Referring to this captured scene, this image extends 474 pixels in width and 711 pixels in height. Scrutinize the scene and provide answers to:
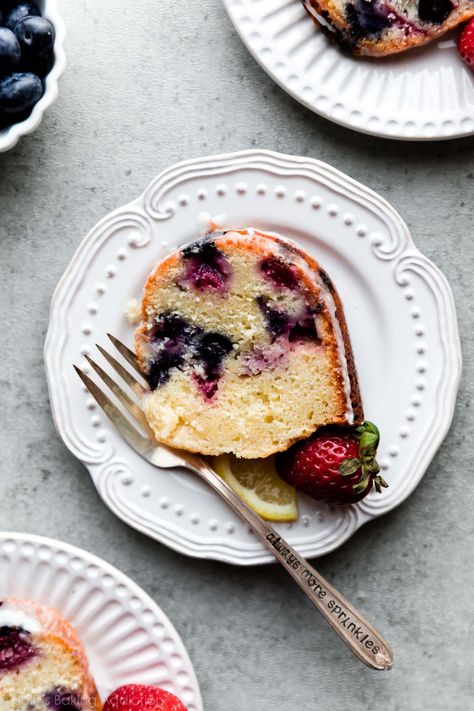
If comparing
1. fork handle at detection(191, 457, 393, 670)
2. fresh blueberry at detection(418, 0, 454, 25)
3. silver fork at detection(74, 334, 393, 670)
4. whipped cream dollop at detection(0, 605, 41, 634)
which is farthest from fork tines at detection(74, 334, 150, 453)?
fresh blueberry at detection(418, 0, 454, 25)

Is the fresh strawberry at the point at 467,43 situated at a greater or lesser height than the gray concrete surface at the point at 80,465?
greater

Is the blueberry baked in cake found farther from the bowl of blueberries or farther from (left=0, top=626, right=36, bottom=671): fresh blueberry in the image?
(left=0, top=626, right=36, bottom=671): fresh blueberry

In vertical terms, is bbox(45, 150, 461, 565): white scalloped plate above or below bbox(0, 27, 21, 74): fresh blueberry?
below

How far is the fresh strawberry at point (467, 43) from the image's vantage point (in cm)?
200

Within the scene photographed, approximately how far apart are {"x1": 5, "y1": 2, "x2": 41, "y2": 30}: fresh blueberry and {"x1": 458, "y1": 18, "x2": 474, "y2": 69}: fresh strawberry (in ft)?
3.10

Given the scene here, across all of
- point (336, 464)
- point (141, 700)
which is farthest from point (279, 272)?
point (141, 700)

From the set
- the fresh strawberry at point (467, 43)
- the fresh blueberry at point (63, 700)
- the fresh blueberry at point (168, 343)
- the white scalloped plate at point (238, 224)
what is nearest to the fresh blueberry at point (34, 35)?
the white scalloped plate at point (238, 224)

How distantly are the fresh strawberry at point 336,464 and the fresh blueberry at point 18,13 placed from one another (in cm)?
108

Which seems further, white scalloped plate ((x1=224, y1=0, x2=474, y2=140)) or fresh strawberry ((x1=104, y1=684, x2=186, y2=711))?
white scalloped plate ((x1=224, y1=0, x2=474, y2=140))

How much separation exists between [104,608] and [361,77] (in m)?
1.33

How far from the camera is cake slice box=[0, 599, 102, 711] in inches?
74.3

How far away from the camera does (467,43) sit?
6.57ft

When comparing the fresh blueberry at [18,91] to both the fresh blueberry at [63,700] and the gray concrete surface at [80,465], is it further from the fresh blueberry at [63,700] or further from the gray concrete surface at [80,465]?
the fresh blueberry at [63,700]

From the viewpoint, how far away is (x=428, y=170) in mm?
2094
